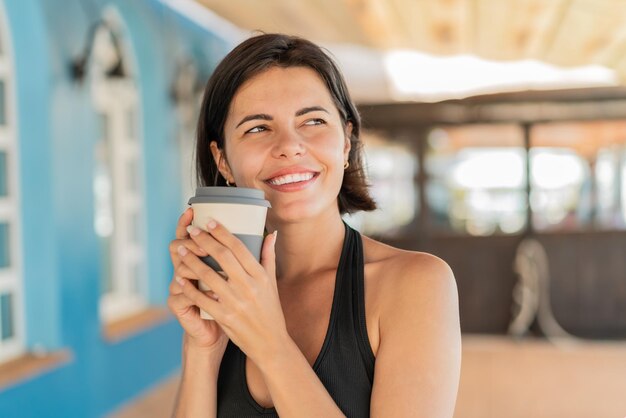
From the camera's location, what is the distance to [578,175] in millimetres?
9523

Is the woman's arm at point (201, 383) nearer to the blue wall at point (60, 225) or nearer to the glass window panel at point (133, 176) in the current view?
the blue wall at point (60, 225)

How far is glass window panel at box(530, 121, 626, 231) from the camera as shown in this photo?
9469mm

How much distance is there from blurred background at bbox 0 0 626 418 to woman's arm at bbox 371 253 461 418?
518 mm

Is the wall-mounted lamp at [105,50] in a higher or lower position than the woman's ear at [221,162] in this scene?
higher

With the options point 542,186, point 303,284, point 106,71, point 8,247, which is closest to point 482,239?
point 542,186

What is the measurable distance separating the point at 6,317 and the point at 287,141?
340cm

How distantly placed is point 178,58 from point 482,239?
14.0 feet

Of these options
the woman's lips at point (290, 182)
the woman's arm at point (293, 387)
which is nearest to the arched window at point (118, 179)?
the woman's lips at point (290, 182)

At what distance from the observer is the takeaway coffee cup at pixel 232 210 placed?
3.81 ft

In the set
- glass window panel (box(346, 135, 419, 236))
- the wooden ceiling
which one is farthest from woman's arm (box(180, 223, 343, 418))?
glass window panel (box(346, 135, 419, 236))

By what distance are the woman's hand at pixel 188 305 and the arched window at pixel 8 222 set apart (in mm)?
3170

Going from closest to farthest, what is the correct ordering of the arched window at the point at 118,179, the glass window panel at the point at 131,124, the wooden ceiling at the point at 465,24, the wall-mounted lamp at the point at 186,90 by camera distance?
the wooden ceiling at the point at 465,24, the arched window at the point at 118,179, the glass window panel at the point at 131,124, the wall-mounted lamp at the point at 186,90

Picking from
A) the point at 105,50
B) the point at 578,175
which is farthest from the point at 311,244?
the point at 578,175

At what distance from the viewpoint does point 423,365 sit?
1229mm
